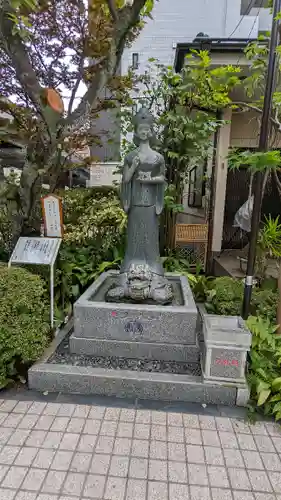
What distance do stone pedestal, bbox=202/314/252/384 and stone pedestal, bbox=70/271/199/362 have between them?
457 mm

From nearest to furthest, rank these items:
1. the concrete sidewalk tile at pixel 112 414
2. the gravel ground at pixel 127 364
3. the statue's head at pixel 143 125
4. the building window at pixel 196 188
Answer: the concrete sidewalk tile at pixel 112 414 → the gravel ground at pixel 127 364 → the statue's head at pixel 143 125 → the building window at pixel 196 188

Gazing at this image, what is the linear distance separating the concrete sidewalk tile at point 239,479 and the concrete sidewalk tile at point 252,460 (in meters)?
0.09

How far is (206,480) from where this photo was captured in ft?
7.18

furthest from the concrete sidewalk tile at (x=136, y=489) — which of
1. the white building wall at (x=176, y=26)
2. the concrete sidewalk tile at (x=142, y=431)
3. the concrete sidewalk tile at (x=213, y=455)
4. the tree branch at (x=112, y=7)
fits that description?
the white building wall at (x=176, y=26)

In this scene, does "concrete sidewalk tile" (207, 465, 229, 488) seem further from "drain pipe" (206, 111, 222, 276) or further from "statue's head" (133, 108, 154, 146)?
"drain pipe" (206, 111, 222, 276)

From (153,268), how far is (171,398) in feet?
5.45

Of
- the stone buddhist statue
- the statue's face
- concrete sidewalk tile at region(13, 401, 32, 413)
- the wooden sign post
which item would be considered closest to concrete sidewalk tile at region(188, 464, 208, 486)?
concrete sidewalk tile at region(13, 401, 32, 413)

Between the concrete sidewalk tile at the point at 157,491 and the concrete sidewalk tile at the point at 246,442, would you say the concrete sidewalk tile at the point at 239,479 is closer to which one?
the concrete sidewalk tile at the point at 246,442

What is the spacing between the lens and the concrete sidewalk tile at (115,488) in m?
2.05

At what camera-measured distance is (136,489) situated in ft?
6.91

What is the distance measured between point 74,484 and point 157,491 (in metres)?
0.56

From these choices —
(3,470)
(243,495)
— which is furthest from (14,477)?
(243,495)

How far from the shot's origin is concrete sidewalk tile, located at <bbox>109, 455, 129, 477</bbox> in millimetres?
2225

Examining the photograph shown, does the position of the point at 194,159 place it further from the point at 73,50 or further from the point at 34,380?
the point at 34,380
